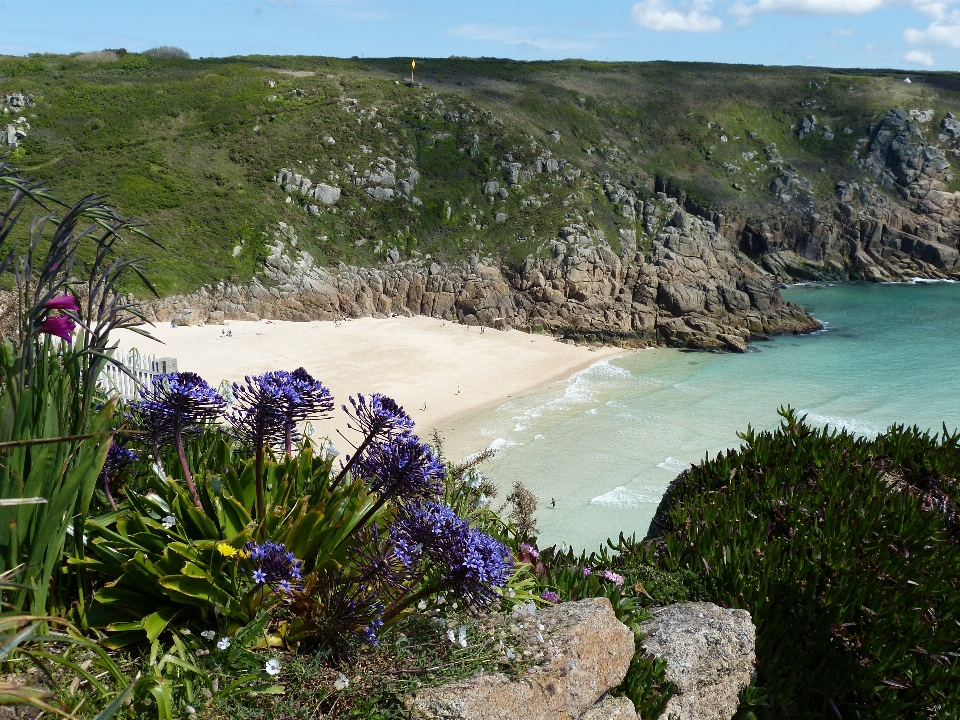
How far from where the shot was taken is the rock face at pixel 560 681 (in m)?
2.66

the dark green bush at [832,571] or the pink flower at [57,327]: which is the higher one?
the pink flower at [57,327]

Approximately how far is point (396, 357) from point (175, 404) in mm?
28588

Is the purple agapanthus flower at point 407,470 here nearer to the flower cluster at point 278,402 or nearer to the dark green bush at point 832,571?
the flower cluster at point 278,402

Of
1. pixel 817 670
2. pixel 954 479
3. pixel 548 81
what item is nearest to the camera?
pixel 817 670

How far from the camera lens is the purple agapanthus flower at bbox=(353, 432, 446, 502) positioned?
2922 millimetres

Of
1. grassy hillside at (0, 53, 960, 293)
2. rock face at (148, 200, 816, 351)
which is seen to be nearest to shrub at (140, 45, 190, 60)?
grassy hillside at (0, 53, 960, 293)

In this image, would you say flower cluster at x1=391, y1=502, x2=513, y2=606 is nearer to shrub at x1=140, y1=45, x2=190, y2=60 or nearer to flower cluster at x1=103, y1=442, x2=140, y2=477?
flower cluster at x1=103, y1=442, x2=140, y2=477

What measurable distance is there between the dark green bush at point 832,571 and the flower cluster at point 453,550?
2.08 meters

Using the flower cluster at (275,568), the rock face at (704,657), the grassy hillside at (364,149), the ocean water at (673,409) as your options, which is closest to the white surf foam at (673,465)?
the ocean water at (673,409)

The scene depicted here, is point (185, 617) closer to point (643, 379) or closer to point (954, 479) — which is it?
point (954, 479)

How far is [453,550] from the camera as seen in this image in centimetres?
261

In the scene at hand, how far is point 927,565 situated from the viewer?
4273 mm

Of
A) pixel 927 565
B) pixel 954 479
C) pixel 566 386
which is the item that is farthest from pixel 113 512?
pixel 566 386

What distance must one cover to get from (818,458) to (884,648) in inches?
85.3
